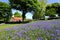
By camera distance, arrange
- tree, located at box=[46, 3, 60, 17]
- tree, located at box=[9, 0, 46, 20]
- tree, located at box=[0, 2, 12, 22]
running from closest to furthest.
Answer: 1. tree, located at box=[0, 2, 12, 22]
2. tree, located at box=[9, 0, 46, 20]
3. tree, located at box=[46, 3, 60, 17]

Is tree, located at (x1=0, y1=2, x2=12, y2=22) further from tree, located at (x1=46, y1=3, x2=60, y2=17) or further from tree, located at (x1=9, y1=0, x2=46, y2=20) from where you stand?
tree, located at (x1=46, y1=3, x2=60, y2=17)

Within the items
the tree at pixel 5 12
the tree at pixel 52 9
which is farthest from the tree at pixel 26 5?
the tree at pixel 52 9

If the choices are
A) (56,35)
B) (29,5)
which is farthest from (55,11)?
(56,35)

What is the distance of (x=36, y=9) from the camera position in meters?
77.0

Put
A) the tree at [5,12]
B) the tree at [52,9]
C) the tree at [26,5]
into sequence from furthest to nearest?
the tree at [52,9]
the tree at [26,5]
the tree at [5,12]

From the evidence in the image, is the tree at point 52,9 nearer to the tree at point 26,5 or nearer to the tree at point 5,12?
the tree at point 26,5

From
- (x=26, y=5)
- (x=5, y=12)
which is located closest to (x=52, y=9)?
(x=26, y=5)

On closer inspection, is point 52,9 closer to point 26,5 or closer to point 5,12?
point 26,5

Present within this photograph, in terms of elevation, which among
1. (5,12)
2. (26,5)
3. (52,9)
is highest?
(26,5)

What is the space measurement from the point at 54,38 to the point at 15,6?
70664 mm

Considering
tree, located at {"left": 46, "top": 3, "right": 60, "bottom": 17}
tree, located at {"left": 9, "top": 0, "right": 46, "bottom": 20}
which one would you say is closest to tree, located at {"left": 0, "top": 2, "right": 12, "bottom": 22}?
tree, located at {"left": 9, "top": 0, "right": 46, "bottom": 20}

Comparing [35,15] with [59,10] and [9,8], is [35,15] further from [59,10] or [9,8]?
[59,10]

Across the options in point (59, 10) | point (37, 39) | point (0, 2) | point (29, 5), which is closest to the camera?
point (37, 39)

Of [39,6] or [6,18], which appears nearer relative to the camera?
[6,18]
